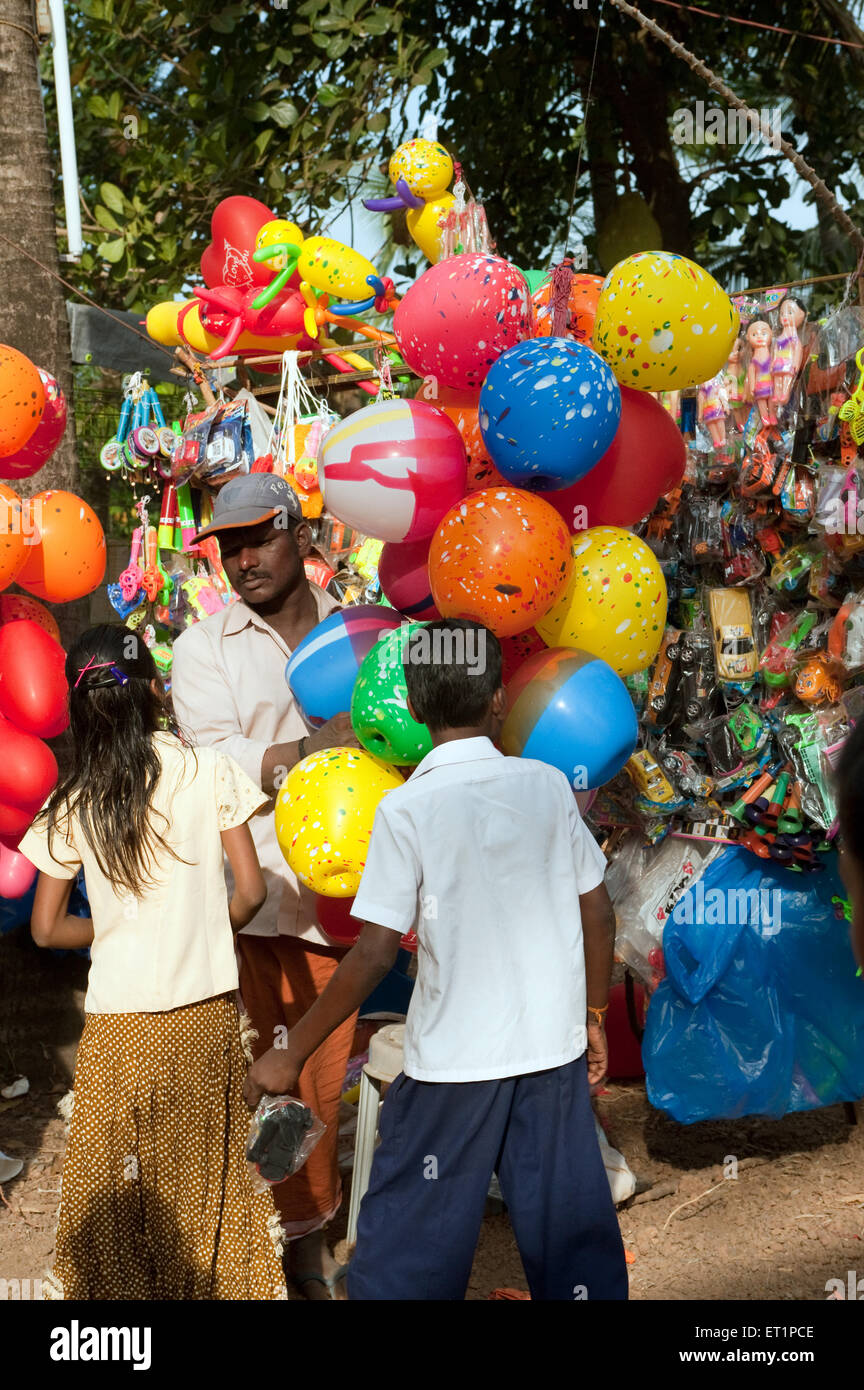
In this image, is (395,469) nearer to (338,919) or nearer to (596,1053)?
(338,919)

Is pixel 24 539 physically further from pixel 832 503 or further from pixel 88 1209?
pixel 832 503

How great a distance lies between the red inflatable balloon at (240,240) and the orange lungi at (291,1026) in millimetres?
2638

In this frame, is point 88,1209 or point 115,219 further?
point 115,219

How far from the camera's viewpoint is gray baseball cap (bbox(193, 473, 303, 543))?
2744 mm

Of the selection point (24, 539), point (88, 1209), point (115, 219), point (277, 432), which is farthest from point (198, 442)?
point (88, 1209)

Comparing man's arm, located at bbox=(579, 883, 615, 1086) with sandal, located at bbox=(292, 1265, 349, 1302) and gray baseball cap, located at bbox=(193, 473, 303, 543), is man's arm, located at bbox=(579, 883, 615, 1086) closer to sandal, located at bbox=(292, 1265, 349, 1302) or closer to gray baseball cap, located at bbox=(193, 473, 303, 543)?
sandal, located at bbox=(292, 1265, 349, 1302)

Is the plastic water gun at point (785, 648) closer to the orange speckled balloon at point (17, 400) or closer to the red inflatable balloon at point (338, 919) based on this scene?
the red inflatable balloon at point (338, 919)

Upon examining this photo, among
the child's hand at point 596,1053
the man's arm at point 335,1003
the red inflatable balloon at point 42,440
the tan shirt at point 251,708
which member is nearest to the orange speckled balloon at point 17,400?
the red inflatable balloon at point 42,440

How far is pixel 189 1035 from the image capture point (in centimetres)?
228

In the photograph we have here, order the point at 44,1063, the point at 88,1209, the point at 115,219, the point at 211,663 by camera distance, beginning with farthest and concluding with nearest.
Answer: the point at 115,219 < the point at 44,1063 < the point at 211,663 < the point at 88,1209

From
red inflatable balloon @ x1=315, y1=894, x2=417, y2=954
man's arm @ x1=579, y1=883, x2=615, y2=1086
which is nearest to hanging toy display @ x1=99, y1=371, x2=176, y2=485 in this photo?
red inflatable balloon @ x1=315, y1=894, x2=417, y2=954

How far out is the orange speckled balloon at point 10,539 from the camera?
285 centimetres

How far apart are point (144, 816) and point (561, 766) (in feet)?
2.54

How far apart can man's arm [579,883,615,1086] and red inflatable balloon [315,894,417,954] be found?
1.34ft
